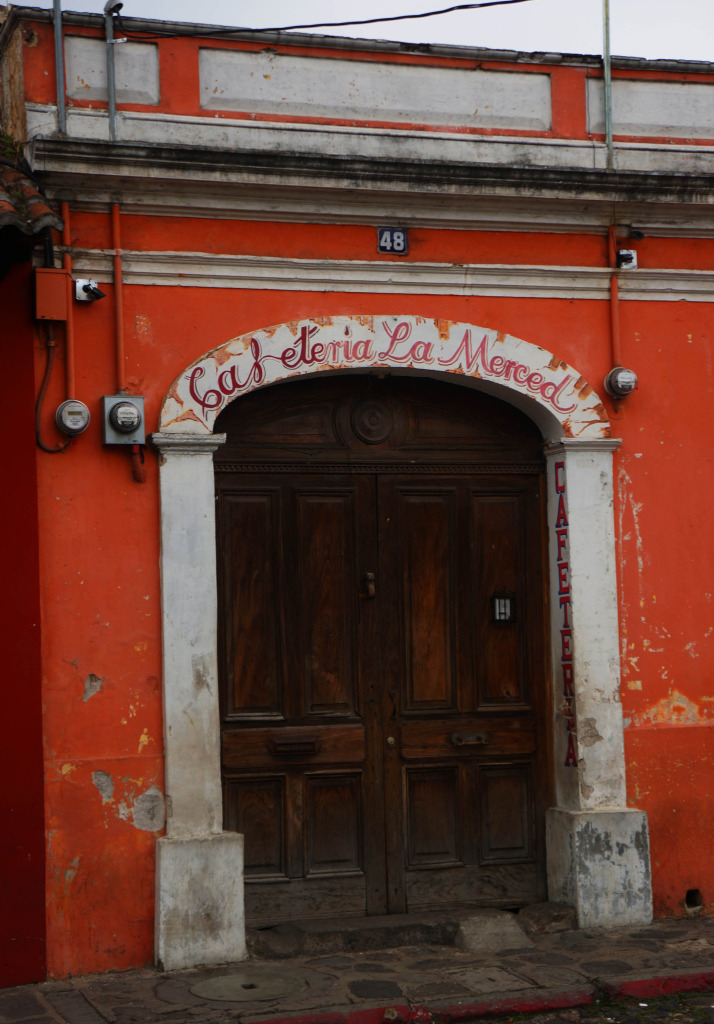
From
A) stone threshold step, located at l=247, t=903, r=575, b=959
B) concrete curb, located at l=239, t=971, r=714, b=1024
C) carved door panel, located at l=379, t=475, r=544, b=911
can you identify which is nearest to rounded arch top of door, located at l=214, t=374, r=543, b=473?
carved door panel, located at l=379, t=475, r=544, b=911

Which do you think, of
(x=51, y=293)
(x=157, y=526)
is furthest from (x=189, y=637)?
(x=51, y=293)

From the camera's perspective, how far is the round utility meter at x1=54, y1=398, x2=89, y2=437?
243 inches

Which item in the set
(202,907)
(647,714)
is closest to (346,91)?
(647,714)

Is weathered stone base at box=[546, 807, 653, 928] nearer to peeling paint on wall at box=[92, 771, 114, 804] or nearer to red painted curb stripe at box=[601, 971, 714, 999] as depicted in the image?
red painted curb stripe at box=[601, 971, 714, 999]

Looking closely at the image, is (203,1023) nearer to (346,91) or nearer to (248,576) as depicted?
(248,576)

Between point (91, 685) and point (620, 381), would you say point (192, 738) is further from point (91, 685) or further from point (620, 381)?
point (620, 381)

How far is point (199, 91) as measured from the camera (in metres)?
6.63

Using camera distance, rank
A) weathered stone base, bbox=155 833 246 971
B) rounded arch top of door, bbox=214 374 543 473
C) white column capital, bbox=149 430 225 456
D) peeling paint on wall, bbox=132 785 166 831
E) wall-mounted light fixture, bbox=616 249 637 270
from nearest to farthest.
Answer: weathered stone base, bbox=155 833 246 971 → peeling paint on wall, bbox=132 785 166 831 → white column capital, bbox=149 430 225 456 → rounded arch top of door, bbox=214 374 543 473 → wall-mounted light fixture, bbox=616 249 637 270

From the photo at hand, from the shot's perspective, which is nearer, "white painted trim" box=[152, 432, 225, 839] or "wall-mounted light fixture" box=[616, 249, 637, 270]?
"white painted trim" box=[152, 432, 225, 839]

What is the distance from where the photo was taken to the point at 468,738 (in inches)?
278

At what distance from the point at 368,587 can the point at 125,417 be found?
171 cm

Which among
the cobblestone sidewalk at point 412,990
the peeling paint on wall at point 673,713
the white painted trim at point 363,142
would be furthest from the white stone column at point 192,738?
the peeling paint on wall at point 673,713

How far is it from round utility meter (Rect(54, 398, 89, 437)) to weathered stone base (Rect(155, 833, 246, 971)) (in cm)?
216

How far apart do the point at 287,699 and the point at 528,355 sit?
2.40m
